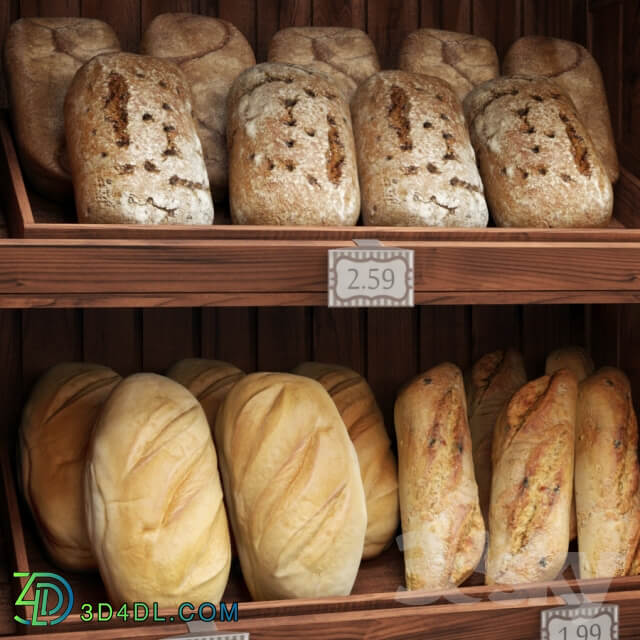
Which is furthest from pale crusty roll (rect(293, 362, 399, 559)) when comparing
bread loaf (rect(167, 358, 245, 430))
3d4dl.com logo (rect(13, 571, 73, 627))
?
3d4dl.com logo (rect(13, 571, 73, 627))

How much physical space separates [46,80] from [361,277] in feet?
2.44

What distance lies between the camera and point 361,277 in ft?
4.34

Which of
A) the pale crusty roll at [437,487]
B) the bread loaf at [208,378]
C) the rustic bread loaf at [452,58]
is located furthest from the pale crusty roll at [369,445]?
the rustic bread loaf at [452,58]

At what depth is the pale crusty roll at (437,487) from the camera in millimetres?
1536

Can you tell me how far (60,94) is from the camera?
64.9 inches

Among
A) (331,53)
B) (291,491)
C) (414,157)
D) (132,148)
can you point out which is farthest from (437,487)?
(331,53)

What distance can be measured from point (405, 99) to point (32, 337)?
2.82 feet

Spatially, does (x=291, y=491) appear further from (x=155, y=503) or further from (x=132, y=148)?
(x=132, y=148)

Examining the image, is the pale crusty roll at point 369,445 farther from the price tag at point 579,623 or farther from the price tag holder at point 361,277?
the price tag holder at point 361,277

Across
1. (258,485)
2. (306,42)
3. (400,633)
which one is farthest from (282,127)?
(400,633)

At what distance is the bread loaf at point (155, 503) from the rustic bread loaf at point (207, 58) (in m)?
0.45

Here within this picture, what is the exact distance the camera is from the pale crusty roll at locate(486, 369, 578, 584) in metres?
1.53

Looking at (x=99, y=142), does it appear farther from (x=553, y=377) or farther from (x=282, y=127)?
(x=553, y=377)

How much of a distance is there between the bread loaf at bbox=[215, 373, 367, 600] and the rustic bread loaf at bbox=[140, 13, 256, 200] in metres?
0.44
